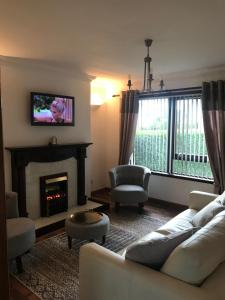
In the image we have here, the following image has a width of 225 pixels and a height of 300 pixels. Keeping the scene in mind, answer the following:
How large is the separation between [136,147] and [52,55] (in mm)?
2663

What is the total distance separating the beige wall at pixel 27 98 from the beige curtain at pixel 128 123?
38.9 inches

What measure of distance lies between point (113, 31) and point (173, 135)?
8.61ft

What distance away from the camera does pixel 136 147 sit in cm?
520

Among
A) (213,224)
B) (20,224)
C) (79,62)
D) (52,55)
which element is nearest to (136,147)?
(79,62)

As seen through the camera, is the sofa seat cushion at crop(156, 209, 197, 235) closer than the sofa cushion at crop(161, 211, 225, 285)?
No

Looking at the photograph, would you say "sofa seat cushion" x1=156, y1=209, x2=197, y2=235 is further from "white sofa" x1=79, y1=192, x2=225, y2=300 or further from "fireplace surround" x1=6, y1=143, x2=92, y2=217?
"fireplace surround" x1=6, y1=143, x2=92, y2=217

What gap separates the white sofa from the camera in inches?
52.1

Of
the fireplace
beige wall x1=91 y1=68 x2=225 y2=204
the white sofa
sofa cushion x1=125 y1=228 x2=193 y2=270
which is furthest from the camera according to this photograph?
beige wall x1=91 y1=68 x2=225 y2=204

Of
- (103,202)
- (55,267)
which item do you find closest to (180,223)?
(55,267)

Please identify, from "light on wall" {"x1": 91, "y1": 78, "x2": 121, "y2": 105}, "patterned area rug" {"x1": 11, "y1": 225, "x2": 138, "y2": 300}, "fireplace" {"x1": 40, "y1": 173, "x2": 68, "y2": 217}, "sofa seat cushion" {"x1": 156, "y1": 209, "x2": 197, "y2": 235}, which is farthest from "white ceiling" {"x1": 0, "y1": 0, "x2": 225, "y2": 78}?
"patterned area rug" {"x1": 11, "y1": 225, "x2": 138, "y2": 300}

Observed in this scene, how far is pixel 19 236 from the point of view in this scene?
2498mm

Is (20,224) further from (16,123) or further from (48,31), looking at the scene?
(48,31)

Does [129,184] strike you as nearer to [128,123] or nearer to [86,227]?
[128,123]

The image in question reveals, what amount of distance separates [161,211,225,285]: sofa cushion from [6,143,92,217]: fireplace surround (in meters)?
2.71
